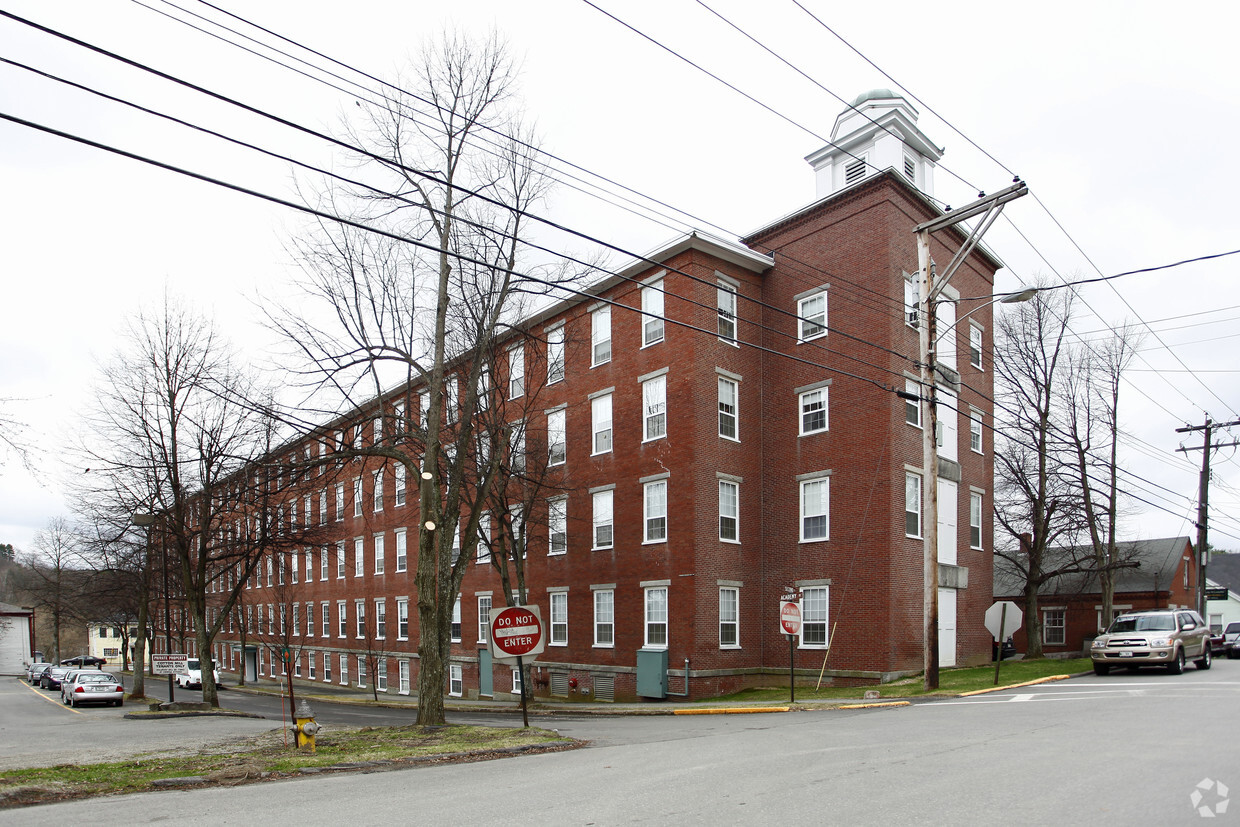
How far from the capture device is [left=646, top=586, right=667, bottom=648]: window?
27.7 meters

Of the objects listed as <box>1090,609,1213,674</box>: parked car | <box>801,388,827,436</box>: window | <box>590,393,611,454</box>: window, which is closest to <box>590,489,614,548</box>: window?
<box>590,393,611,454</box>: window

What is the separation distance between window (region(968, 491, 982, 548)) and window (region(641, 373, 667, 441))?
11394 mm

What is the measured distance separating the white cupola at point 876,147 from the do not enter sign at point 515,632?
66.5ft

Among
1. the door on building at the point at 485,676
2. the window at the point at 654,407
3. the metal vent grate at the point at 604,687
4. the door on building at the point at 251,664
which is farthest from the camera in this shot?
the door on building at the point at 251,664

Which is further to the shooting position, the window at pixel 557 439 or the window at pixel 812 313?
the window at pixel 557 439

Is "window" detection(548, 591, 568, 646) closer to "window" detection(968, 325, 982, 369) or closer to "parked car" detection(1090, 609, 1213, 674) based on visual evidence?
"window" detection(968, 325, 982, 369)

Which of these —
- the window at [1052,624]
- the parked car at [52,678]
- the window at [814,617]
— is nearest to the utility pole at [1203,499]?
the window at [1052,624]

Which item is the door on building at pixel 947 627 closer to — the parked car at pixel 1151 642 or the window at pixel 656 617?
the parked car at pixel 1151 642

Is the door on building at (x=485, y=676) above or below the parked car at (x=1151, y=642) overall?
below

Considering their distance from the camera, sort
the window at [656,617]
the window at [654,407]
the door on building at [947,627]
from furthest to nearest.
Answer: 1. the window at [654,407]
2. the door on building at [947,627]
3. the window at [656,617]

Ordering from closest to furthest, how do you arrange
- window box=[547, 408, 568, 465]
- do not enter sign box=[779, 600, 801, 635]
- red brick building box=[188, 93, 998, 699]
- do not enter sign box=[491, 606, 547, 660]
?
do not enter sign box=[491, 606, 547, 660]
do not enter sign box=[779, 600, 801, 635]
red brick building box=[188, 93, 998, 699]
window box=[547, 408, 568, 465]

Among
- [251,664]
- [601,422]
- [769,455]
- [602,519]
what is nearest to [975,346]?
[769,455]

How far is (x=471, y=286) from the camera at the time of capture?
2167 cm

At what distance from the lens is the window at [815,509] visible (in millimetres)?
26953
